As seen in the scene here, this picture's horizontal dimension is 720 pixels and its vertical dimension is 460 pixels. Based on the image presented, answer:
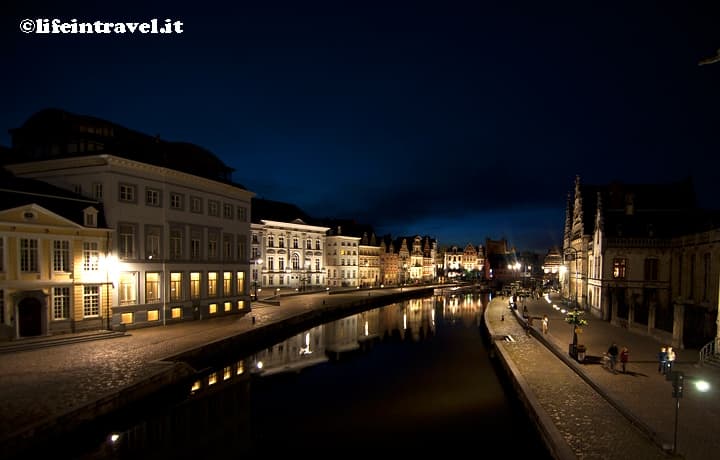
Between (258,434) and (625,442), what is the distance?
1301 centimetres

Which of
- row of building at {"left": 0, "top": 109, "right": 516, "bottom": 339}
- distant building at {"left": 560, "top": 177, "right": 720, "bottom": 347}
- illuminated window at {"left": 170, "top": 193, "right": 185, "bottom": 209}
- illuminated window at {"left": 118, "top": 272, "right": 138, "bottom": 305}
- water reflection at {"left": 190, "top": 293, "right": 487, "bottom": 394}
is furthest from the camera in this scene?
illuminated window at {"left": 170, "top": 193, "right": 185, "bottom": 209}

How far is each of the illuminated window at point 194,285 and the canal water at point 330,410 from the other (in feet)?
27.2

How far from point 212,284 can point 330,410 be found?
2196 cm

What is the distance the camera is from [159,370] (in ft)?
67.9

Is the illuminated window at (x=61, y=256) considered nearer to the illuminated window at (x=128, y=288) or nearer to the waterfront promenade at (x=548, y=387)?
the illuminated window at (x=128, y=288)

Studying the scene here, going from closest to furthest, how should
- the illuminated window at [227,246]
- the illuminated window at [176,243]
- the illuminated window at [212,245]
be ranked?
the illuminated window at [176,243], the illuminated window at [212,245], the illuminated window at [227,246]

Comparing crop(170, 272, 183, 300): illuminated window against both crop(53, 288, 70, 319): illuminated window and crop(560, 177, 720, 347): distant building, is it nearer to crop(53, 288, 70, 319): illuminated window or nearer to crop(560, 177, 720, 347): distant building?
crop(53, 288, 70, 319): illuminated window

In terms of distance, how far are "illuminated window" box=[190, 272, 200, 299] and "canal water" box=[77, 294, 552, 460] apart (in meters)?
8.29

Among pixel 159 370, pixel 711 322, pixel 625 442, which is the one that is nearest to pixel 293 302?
pixel 159 370

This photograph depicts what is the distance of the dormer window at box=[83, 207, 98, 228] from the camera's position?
95.6ft

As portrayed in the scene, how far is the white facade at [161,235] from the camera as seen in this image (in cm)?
3142

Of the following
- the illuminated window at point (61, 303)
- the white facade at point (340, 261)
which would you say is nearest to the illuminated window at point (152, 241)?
the illuminated window at point (61, 303)

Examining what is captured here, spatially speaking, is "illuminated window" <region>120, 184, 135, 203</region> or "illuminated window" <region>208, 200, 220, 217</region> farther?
"illuminated window" <region>208, 200, 220, 217</region>

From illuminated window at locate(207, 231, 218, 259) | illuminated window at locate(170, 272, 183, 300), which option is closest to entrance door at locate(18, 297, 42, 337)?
illuminated window at locate(170, 272, 183, 300)
